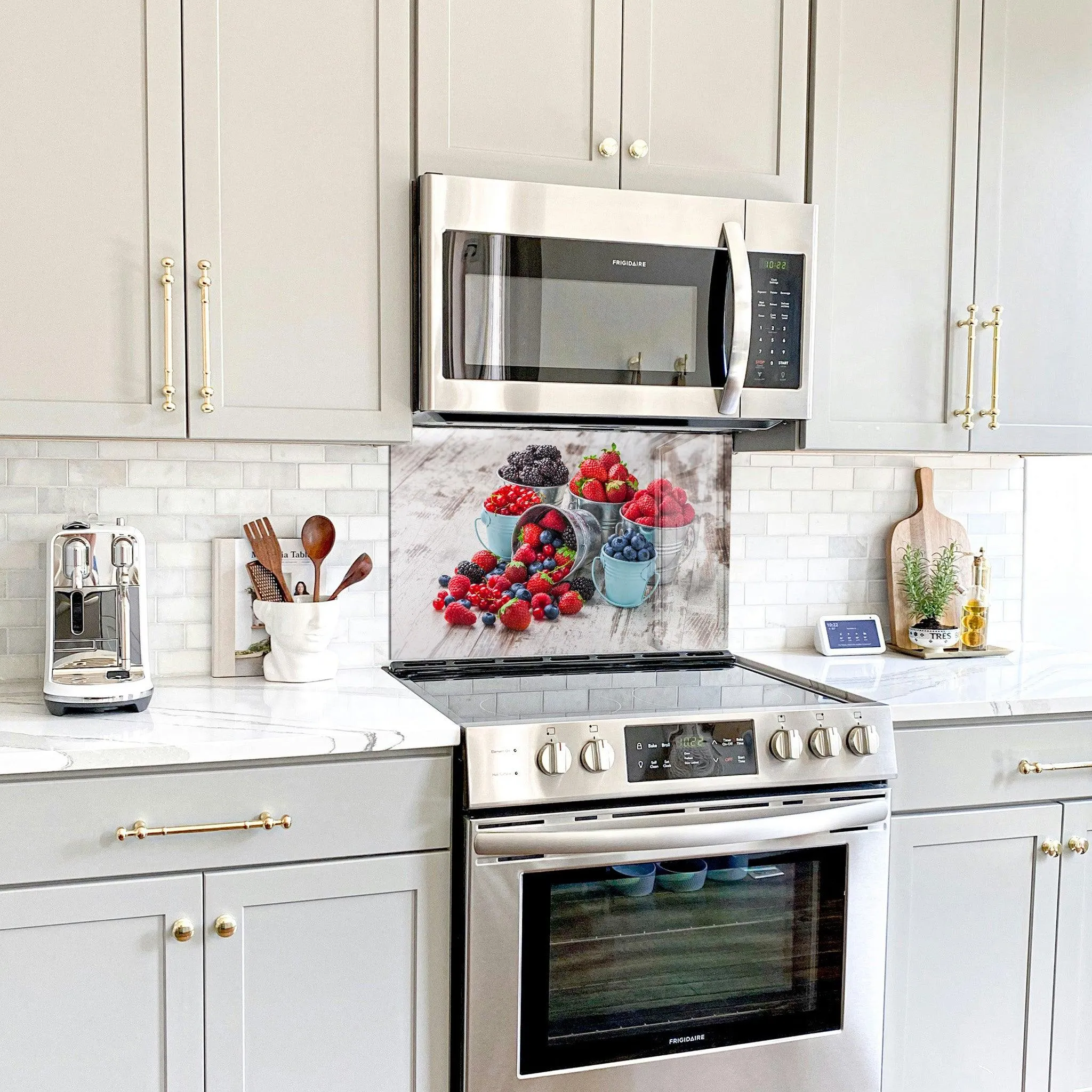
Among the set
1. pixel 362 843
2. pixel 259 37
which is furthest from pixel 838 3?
pixel 362 843

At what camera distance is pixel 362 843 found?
1830 mm

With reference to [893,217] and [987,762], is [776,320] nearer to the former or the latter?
[893,217]

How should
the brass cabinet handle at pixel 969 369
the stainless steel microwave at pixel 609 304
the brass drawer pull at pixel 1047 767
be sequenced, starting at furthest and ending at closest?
1. the brass cabinet handle at pixel 969 369
2. the brass drawer pull at pixel 1047 767
3. the stainless steel microwave at pixel 609 304

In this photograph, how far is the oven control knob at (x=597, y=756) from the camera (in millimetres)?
1869

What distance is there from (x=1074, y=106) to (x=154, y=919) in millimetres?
2491

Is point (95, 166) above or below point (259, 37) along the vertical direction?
below

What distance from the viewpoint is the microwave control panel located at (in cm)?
227

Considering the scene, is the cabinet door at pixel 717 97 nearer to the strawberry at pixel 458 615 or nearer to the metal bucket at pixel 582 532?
the metal bucket at pixel 582 532

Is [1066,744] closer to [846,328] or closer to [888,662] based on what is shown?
[888,662]

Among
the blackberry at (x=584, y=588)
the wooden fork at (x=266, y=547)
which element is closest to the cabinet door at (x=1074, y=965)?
the blackberry at (x=584, y=588)

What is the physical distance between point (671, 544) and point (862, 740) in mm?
757

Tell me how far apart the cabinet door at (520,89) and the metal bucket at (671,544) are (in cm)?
80

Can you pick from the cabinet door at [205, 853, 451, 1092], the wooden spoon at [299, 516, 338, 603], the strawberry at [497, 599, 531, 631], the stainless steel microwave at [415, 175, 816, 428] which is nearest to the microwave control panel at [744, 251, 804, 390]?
Answer: the stainless steel microwave at [415, 175, 816, 428]

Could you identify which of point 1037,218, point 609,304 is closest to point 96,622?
point 609,304
